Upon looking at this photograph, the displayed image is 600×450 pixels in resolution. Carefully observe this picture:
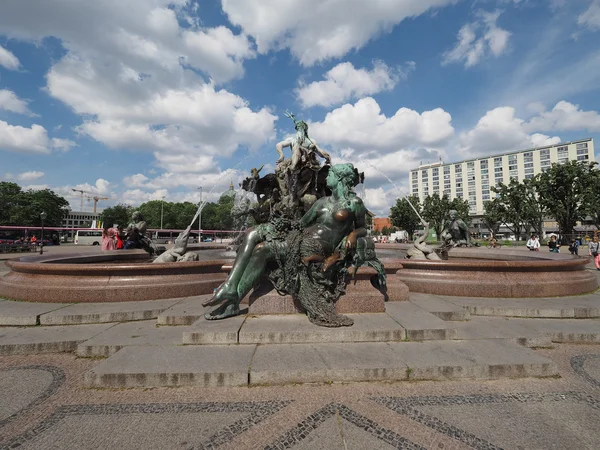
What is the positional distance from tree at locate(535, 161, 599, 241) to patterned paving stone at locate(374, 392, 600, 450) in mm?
42886

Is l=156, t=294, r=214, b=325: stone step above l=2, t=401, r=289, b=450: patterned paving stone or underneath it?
above

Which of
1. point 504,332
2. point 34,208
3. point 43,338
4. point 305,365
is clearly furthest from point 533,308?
point 34,208

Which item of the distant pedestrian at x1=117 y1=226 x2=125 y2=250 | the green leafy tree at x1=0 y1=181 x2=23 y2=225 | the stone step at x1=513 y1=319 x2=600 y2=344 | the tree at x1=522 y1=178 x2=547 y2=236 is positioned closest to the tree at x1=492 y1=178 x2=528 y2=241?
the tree at x1=522 y1=178 x2=547 y2=236

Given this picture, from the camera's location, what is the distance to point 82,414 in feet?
8.46

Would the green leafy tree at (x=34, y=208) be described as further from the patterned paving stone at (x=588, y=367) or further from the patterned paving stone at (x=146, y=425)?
the patterned paving stone at (x=588, y=367)

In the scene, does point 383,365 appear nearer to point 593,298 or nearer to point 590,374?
→ point 590,374

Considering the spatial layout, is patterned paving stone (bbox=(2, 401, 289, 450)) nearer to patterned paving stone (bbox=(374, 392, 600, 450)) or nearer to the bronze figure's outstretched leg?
patterned paving stone (bbox=(374, 392, 600, 450))

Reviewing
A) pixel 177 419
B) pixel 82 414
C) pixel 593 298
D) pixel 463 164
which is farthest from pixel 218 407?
pixel 463 164

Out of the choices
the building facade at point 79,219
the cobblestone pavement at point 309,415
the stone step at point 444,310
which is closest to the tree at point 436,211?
the stone step at point 444,310

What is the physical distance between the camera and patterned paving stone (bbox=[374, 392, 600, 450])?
221 centimetres

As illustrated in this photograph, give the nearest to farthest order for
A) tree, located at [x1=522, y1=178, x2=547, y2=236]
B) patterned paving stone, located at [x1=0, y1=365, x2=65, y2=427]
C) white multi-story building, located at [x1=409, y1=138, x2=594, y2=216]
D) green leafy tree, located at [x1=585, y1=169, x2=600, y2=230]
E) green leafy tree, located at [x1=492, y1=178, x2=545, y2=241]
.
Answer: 1. patterned paving stone, located at [x1=0, y1=365, x2=65, y2=427]
2. green leafy tree, located at [x1=585, y1=169, x2=600, y2=230]
3. tree, located at [x1=522, y1=178, x2=547, y2=236]
4. green leafy tree, located at [x1=492, y1=178, x2=545, y2=241]
5. white multi-story building, located at [x1=409, y1=138, x2=594, y2=216]

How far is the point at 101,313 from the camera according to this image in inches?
193

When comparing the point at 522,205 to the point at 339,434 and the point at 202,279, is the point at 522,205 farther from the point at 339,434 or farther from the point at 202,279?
the point at 339,434

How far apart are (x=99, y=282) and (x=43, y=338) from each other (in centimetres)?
179
